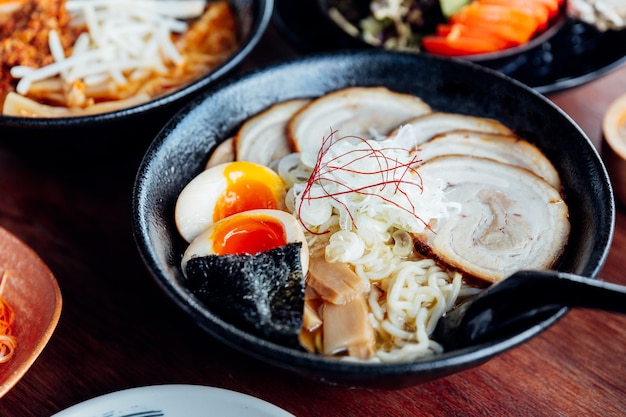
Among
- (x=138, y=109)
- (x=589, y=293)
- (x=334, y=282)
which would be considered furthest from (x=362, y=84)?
(x=589, y=293)

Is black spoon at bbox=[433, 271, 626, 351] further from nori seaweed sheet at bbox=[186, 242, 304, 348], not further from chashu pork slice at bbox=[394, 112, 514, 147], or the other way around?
chashu pork slice at bbox=[394, 112, 514, 147]

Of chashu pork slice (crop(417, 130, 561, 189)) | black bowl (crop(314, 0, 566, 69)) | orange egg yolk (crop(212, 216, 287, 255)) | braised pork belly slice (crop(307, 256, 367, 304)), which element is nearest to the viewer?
braised pork belly slice (crop(307, 256, 367, 304))

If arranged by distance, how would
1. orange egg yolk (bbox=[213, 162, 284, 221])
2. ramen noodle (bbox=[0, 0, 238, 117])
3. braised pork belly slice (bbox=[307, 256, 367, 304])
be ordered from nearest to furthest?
braised pork belly slice (bbox=[307, 256, 367, 304]) → orange egg yolk (bbox=[213, 162, 284, 221]) → ramen noodle (bbox=[0, 0, 238, 117])

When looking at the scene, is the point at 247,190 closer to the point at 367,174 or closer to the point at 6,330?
the point at 367,174

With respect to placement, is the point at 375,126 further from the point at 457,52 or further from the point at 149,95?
the point at 149,95

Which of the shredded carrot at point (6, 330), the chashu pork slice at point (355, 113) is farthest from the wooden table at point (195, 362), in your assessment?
the chashu pork slice at point (355, 113)

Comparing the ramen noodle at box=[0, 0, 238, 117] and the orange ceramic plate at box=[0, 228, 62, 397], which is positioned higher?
the ramen noodle at box=[0, 0, 238, 117]

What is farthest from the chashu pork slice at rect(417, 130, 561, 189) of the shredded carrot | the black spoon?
the shredded carrot
